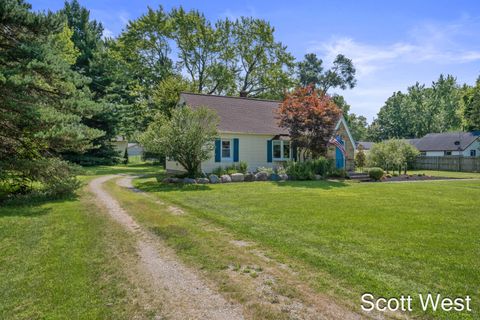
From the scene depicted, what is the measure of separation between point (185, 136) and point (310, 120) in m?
7.32

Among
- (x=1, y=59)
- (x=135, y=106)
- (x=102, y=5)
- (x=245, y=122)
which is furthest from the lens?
(x=135, y=106)

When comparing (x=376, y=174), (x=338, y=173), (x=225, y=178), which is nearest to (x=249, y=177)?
(x=225, y=178)

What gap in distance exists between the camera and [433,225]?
731cm

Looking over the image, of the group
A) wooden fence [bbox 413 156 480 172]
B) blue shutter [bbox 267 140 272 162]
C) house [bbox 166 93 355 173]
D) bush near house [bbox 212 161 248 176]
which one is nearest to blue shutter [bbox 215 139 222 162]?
house [bbox 166 93 355 173]

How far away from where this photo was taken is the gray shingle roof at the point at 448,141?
38588 mm

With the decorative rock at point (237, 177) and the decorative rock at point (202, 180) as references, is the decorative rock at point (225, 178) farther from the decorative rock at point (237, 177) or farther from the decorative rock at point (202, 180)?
the decorative rock at point (202, 180)

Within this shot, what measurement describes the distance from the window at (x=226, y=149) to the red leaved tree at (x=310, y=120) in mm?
3452

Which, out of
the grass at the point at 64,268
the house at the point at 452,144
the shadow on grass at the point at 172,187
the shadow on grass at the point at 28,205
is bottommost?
the grass at the point at 64,268

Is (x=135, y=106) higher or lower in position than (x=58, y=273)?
higher

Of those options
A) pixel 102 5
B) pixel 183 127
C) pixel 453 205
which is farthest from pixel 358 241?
pixel 102 5

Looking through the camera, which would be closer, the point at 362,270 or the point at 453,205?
the point at 362,270

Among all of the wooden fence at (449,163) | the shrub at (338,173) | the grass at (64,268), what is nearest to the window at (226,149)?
the shrub at (338,173)

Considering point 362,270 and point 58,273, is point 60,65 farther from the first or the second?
point 362,270

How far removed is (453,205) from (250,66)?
31.4m
